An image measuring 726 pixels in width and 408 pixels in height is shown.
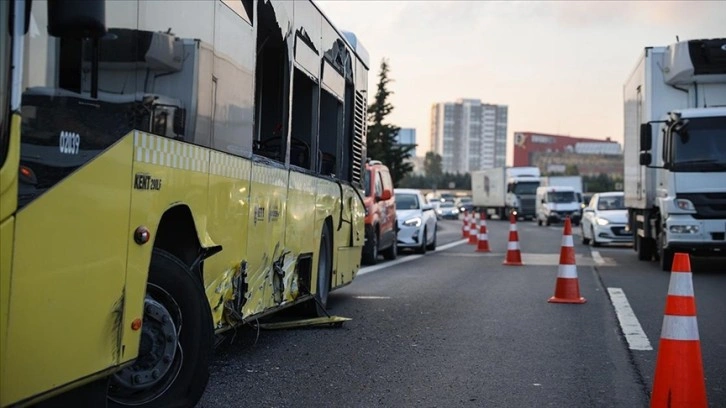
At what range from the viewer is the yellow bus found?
3674 millimetres

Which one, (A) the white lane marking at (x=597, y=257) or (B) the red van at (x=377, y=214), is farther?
(A) the white lane marking at (x=597, y=257)

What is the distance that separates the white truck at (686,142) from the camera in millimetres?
16234

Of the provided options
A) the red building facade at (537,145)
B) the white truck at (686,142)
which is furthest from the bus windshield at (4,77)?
the red building facade at (537,145)

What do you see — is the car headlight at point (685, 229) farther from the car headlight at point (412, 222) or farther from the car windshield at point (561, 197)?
the car windshield at point (561, 197)

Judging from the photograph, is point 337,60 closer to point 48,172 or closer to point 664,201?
point 48,172

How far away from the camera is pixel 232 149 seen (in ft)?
21.0

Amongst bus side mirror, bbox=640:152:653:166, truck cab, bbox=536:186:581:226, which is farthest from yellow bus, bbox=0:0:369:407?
truck cab, bbox=536:186:581:226

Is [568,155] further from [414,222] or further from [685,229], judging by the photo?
[685,229]

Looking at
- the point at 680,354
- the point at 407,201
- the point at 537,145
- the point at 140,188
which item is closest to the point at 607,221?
the point at 407,201

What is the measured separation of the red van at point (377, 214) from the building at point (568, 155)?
165996 mm

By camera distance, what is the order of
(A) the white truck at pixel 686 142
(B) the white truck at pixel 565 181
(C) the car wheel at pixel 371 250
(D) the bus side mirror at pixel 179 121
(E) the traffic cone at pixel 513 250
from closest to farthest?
(D) the bus side mirror at pixel 179 121 < (A) the white truck at pixel 686 142 < (C) the car wheel at pixel 371 250 < (E) the traffic cone at pixel 513 250 < (B) the white truck at pixel 565 181

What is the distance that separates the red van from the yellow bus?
30.2 ft

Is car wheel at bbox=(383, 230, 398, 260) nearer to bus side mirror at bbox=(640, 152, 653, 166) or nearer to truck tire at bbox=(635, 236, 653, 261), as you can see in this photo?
truck tire at bbox=(635, 236, 653, 261)

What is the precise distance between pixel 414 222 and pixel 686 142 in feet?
24.6
